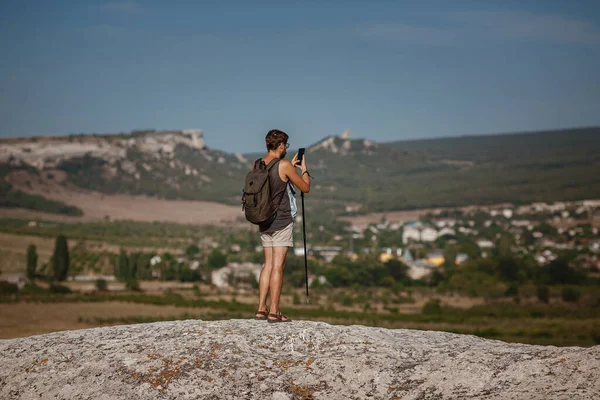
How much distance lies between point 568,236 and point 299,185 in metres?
151

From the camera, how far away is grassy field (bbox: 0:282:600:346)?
45.1 meters

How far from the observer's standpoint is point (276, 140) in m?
9.10

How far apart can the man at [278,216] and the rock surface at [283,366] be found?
25.8 inches

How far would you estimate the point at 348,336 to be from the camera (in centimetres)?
827

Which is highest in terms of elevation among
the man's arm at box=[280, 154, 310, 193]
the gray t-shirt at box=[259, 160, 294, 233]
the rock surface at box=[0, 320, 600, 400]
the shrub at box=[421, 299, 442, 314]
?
the man's arm at box=[280, 154, 310, 193]

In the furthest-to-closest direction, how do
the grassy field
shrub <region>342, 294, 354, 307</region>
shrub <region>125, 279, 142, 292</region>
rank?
shrub <region>125, 279, 142, 292</region>, shrub <region>342, 294, 354, 307</region>, the grassy field

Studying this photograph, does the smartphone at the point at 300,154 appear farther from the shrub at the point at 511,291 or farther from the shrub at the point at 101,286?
the shrub at the point at 511,291

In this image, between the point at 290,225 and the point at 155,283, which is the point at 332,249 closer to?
the point at 155,283

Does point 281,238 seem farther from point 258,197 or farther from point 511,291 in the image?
point 511,291

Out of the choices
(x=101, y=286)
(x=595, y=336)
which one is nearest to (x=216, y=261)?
(x=101, y=286)

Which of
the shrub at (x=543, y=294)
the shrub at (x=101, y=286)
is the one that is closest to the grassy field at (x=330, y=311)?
the shrub at (x=543, y=294)

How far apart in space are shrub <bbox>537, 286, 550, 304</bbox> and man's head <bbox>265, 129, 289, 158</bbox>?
237 ft

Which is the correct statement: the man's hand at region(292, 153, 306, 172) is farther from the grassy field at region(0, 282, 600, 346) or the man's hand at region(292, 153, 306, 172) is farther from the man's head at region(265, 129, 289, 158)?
the grassy field at region(0, 282, 600, 346)

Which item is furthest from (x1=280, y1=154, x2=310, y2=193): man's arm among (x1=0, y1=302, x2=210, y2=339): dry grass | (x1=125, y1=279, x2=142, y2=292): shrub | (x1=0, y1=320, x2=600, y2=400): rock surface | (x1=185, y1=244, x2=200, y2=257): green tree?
(x1=185, y1=244, x2=200, y2=257): green tree
